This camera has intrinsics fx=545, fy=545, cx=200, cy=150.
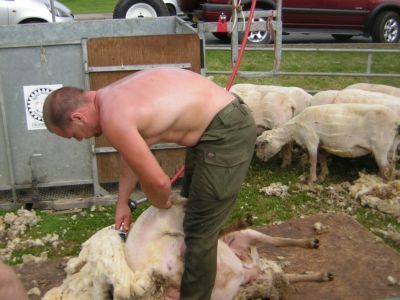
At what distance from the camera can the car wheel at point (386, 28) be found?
13.0m

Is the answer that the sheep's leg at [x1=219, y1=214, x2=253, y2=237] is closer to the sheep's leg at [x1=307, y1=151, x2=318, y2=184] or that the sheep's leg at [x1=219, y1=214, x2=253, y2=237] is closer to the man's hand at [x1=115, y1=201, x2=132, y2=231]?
the man's hand at [x1=115, y1=201, x2=132, y2=231]

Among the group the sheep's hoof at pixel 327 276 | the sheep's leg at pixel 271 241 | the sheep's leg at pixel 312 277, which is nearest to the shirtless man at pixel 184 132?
the sheep's leg at pixel 271 241

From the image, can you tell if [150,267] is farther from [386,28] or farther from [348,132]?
[386,28]

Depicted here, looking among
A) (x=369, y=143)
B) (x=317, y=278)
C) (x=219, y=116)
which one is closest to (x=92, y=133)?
(x=219, y=116)

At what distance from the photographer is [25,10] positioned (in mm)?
12398

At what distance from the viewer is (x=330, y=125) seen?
6414 millimetres

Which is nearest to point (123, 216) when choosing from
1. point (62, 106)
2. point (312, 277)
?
point (62, 106)

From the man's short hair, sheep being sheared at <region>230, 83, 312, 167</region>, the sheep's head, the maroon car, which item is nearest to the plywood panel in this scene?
the sheep's head

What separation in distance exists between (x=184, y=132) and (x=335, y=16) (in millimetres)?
10528

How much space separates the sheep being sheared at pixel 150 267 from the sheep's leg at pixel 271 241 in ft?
0.36

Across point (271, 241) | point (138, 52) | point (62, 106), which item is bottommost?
point (271, 241)

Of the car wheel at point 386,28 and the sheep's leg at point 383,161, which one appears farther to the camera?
the car wheel at point 386,28

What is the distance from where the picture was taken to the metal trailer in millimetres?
5484

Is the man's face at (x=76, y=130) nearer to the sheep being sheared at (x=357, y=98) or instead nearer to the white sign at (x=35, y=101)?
the white sign at (x=35, y=101)
